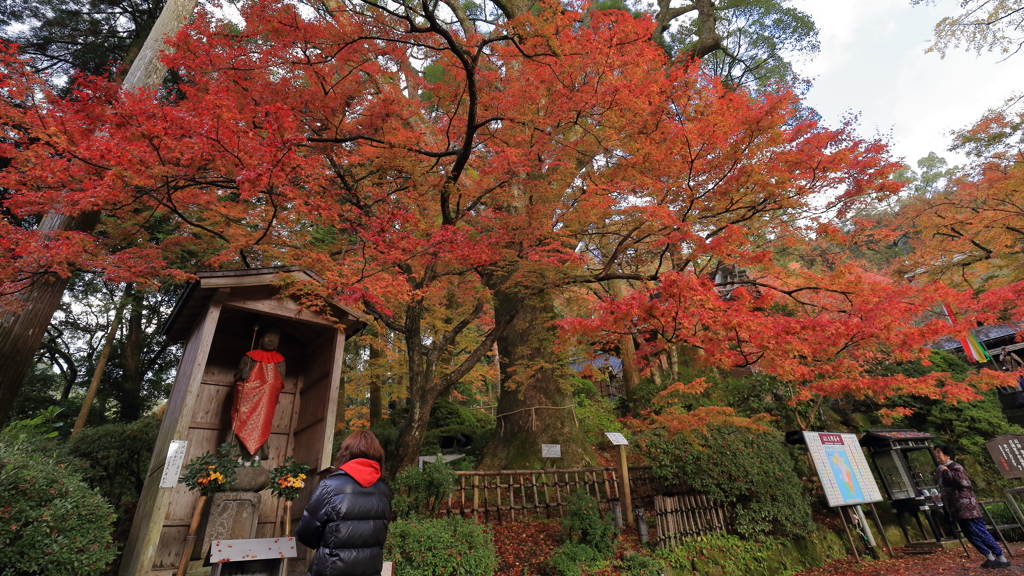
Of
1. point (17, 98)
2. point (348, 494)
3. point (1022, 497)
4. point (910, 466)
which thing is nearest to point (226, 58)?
point (17, 98)

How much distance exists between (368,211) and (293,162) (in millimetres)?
1533

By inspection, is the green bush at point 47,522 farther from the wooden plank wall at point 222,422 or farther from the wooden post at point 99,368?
the wooden post at point 99,368

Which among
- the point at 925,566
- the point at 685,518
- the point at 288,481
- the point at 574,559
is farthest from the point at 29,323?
the point at 925,566

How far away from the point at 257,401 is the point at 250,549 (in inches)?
86.2

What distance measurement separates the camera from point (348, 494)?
3.02 metres

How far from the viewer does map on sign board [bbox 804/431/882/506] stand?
716 centimetres

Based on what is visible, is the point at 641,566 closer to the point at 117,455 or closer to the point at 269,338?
the point at 269,338

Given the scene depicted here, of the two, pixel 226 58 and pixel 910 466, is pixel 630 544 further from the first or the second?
pixel 226 58

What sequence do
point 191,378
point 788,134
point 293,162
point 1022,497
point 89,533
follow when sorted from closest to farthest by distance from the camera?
point 89,533 → point 191,378 → point 293,162 → point 788,134 → point 1022,497

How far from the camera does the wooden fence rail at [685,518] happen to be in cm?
622

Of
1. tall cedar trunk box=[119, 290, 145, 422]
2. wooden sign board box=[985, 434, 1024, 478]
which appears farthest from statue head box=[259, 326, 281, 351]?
wooden sign board box=[985, 434, 1024, 478]

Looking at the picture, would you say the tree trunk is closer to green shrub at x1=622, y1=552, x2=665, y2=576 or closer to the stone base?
green shrub at x1=622, y1=552, x2=665, y2=576

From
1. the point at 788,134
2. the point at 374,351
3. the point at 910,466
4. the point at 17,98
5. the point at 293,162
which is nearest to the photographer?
the point at 293,162

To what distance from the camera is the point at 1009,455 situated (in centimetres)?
751
